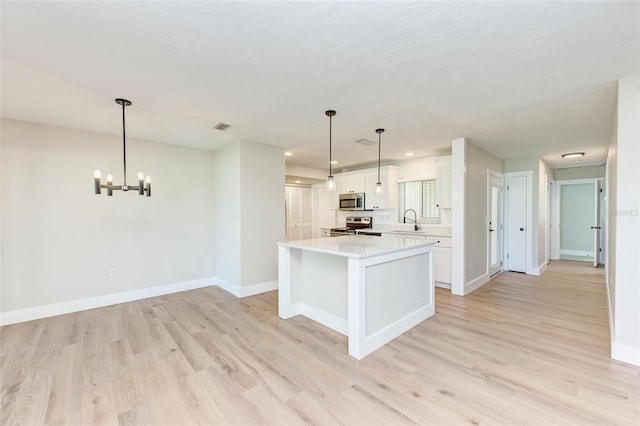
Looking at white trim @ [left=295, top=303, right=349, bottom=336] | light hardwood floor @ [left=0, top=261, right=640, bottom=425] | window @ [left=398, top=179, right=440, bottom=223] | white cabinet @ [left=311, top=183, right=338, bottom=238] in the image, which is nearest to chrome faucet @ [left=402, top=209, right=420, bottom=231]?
Result: window @ [left=398, top=179, right=440, bottom=223]

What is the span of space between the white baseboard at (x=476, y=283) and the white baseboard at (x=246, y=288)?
310 cm

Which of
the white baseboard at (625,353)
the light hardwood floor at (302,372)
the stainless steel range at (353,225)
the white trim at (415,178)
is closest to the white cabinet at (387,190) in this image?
the white trim at (415,178)

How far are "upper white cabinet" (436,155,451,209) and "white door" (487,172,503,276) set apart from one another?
84 centimetres

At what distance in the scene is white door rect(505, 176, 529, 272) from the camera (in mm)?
5855

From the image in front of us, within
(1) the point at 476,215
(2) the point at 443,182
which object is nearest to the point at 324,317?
(1) the point at 476,215

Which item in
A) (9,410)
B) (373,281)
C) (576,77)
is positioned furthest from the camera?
(373,281)

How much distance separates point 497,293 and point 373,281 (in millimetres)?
2962

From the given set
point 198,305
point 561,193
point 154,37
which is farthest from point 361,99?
point 561,193

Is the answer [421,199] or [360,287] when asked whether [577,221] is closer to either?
[421,199]

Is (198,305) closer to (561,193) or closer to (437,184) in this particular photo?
(437,184)

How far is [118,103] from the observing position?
2.81 metres

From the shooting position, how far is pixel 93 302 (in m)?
3.88

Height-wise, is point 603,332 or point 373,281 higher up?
point 373,281

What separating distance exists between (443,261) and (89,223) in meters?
5.39
